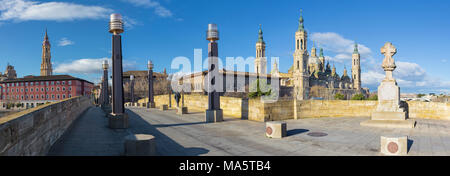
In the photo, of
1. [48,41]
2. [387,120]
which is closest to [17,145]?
[387,120]

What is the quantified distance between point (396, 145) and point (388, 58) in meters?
8.84

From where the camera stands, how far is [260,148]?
7242mm

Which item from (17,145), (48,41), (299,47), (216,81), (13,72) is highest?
(48,41)

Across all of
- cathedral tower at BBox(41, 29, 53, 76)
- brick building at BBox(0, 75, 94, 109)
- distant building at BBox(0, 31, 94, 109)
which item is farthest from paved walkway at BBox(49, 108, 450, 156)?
cathedral tower at BBox(41, 29, 53, 76)

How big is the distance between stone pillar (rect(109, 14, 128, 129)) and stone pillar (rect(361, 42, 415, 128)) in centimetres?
1209

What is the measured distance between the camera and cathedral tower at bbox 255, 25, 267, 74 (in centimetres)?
12125

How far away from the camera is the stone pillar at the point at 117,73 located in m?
10.7

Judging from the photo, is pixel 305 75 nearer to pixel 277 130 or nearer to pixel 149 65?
pixel 149 65

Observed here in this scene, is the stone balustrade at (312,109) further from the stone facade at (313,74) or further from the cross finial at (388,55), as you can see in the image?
the stone facade at (313,74)

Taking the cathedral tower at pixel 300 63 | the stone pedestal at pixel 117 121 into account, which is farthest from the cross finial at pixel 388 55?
the cathedral tower at pixel 300 63

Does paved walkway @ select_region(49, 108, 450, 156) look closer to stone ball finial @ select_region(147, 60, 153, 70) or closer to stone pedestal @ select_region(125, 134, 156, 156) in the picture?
stone pedestal @ select_region(125, 134, 156, 156)

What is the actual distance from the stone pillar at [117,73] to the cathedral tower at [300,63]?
106 meters
